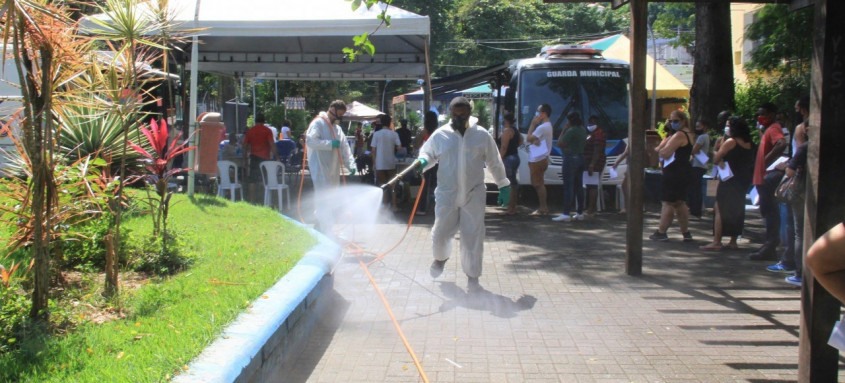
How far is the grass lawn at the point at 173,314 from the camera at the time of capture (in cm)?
382

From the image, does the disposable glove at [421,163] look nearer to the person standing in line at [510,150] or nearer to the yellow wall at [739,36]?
the person standing in line at [510,150]

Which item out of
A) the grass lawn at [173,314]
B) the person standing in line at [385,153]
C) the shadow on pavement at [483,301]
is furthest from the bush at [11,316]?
the person standing in line at [385,153]

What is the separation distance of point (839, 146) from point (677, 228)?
8.42 meters

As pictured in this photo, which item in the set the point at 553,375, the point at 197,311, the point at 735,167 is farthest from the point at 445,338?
the point at 735,167

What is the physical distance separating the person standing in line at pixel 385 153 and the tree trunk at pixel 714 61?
23.0 ft

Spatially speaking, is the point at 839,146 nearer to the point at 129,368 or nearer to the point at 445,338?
the point at 445,338

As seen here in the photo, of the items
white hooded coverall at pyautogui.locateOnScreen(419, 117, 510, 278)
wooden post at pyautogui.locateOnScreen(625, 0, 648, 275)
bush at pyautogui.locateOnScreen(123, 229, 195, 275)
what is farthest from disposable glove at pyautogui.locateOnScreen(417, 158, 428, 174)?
bush at pyautogui.locateOnScreen(123, 229, 195, 275)

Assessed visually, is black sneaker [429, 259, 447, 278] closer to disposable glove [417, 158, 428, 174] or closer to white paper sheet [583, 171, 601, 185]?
disposable glove [417, 158, 428, 174]

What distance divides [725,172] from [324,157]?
5.21 metres

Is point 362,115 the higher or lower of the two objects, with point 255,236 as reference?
higher

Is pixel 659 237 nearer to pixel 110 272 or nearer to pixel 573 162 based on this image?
pixel 573 162

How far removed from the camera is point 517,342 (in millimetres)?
5953

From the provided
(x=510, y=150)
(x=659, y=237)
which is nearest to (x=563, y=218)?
(x=510, y=150)

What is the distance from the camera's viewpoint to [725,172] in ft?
32.4
